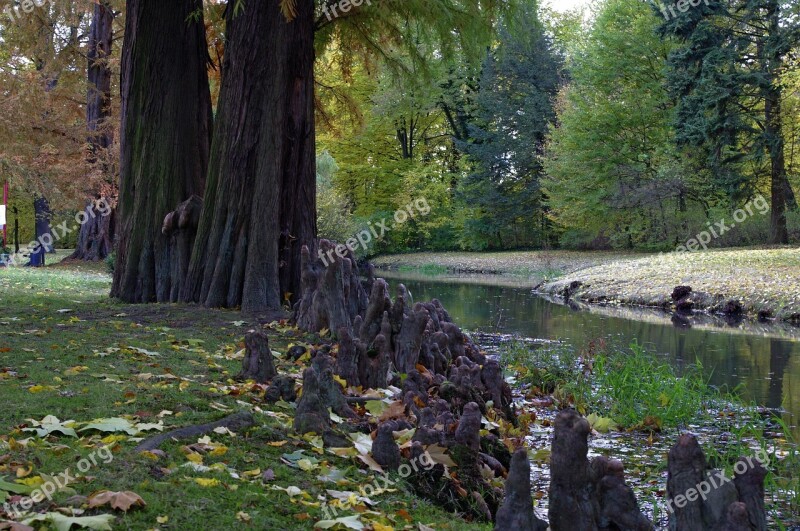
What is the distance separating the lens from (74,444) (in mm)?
3967

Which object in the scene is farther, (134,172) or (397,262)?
(397,262)

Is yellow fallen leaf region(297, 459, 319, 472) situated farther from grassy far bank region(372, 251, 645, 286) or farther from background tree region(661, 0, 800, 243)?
background tree region(661, 0, 800, 243)

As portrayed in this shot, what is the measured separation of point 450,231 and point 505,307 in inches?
1312

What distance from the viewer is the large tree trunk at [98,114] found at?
26.3 metres

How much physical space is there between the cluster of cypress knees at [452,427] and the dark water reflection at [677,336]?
3.74 metres

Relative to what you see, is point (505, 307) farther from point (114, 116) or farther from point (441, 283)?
point (114, 116)

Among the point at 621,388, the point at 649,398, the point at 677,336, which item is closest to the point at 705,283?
the point at 677,336

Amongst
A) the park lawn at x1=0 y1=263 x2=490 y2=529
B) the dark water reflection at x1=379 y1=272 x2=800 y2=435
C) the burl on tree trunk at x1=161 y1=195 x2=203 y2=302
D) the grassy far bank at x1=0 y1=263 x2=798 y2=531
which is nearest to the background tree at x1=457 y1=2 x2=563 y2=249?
the dark water reflection at x1=379 y1=272 x2=800 y2=435

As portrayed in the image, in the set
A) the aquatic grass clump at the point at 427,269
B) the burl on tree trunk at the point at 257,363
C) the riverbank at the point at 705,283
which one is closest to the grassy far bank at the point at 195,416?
the burl on tree trunk at the point at 257,363

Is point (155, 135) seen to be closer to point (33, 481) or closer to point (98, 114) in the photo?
point (33, 481)

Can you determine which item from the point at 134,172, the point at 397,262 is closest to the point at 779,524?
the point at 134,172

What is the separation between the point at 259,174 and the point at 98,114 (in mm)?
19216

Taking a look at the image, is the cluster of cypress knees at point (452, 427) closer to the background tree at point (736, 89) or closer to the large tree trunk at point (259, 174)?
the large tree trunk at point (259, 174)

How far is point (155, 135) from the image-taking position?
11.6m
